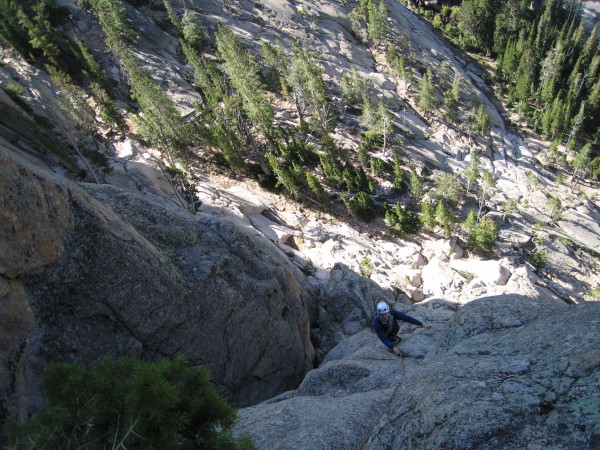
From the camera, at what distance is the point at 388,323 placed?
42.0 feet

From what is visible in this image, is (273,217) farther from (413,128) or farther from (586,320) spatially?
(413,128)

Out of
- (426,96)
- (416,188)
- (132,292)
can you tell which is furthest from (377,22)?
(132,292)

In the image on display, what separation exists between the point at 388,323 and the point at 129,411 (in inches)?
376

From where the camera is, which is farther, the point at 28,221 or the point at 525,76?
the point at 525,76

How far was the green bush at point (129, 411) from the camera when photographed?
226 inches

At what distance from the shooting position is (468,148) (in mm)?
68875

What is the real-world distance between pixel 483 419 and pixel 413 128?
70.0m

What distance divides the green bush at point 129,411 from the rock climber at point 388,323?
709cm

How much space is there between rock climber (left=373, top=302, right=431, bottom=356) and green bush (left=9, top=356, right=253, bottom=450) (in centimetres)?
709

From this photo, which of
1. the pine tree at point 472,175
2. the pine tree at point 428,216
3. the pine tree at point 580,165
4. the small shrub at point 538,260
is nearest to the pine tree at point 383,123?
the pine tree at point 472,175

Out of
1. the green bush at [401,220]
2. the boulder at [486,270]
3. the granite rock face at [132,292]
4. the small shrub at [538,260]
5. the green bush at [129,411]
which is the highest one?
the green bush at [129,411]

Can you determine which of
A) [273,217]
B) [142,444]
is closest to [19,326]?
[142,444]

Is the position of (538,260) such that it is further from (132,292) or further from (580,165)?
(132,292)

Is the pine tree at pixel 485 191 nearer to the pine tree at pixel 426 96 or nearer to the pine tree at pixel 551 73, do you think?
the pine tree at pixel 426 96
